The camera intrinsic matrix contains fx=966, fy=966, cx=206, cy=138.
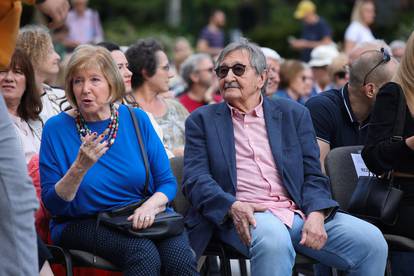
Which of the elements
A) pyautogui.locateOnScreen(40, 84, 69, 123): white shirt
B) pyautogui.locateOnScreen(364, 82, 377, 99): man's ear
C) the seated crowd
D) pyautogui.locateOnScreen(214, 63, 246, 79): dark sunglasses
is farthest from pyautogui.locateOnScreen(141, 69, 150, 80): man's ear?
pyautogui.locateOnScreen(364, 82, 377, 99): man's ear

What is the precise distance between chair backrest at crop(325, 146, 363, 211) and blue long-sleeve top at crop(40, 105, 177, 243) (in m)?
1.08

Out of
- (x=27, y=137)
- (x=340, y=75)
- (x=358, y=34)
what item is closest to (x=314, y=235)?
(x=27, y=137)

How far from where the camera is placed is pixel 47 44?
673 centimetres

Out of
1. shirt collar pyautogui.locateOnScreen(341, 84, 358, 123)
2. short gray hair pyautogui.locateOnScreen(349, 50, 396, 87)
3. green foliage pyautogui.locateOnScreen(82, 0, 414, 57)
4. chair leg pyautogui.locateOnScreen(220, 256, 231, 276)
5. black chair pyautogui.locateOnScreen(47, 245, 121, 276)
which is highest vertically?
short gray hair pyautogui.locateOnScreen(349, 50, 396, 87)

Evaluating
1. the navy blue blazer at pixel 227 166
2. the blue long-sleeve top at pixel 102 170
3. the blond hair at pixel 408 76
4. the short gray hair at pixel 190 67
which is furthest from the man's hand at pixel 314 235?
the short gray hair at pixel 190 67

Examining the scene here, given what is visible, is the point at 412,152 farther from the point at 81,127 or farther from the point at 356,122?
the point at 81,127

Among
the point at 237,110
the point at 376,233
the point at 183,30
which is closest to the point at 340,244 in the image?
the point at 376,233

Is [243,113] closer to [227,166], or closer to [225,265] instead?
[227,166]

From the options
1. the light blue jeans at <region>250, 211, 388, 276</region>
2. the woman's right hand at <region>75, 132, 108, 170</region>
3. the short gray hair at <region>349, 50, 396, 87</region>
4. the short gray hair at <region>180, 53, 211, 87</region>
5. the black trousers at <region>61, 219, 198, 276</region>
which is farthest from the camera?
the short gray hair at <region>180, 53, 211, 87</region>

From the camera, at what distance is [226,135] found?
18.9 feet

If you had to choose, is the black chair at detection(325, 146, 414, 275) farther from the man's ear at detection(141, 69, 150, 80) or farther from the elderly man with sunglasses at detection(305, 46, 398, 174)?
the man's ear at detection(141, 69, 150, 80)

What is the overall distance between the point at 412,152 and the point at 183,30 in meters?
21.8

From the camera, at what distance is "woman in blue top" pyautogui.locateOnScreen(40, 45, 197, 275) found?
519cm

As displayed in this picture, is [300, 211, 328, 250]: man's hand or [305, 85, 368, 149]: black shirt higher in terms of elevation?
[305, 85, 368, 149]: black shirt
